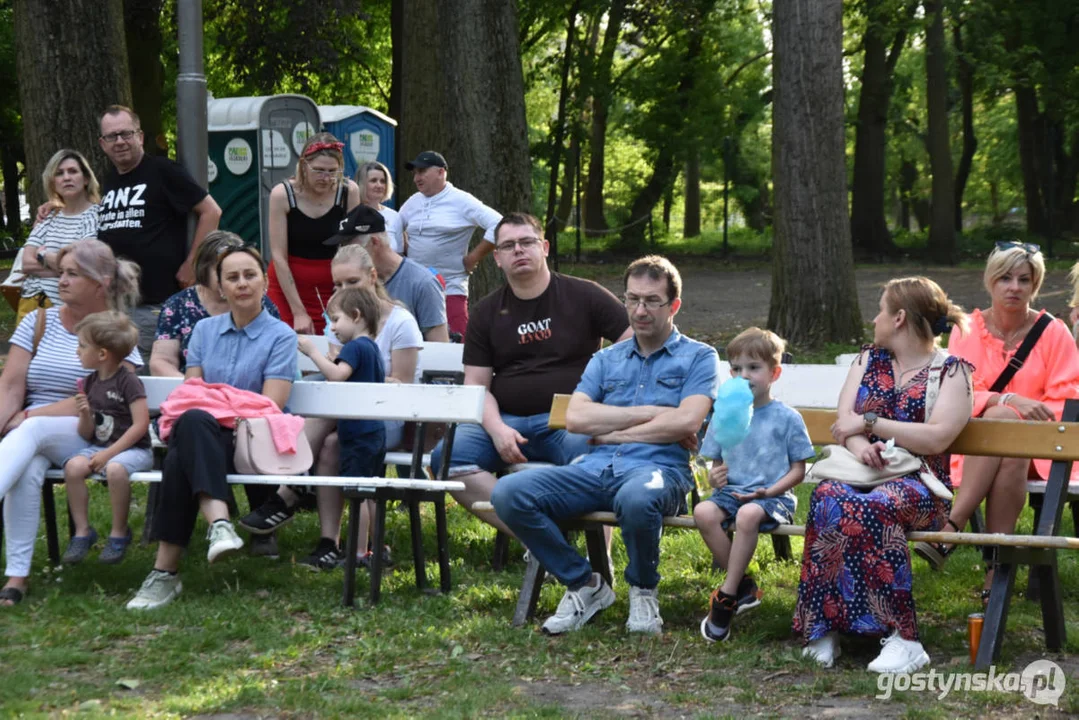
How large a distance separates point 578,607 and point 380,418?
51.5 inches

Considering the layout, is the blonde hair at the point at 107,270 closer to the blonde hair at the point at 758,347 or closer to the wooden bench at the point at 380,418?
the wooden bench at the point at 380,418

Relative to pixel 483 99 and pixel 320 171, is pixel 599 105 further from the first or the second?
pixel 320 171

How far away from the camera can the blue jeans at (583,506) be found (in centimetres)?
536

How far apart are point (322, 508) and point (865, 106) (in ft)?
74.2

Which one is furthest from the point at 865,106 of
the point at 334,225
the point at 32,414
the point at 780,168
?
the point at 32,414

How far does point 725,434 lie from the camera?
537 centimetres

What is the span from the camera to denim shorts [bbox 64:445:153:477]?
623 centimetres

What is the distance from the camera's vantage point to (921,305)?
5.22m

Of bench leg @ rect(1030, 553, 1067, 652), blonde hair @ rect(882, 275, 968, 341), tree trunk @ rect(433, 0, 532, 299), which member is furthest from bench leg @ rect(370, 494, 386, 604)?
tree trunk @ rect(433, 0, 532, 299)

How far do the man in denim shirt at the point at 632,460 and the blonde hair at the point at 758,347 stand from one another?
16cm

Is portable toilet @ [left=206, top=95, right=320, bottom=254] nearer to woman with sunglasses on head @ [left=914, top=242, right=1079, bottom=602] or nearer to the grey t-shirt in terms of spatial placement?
the grey t-shirt

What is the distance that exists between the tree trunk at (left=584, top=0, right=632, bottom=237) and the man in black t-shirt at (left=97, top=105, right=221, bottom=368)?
65.1ft

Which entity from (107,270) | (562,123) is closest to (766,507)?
(107,270)

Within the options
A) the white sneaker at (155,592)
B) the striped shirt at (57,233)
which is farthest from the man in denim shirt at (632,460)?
the striped shirt at (57,233)
